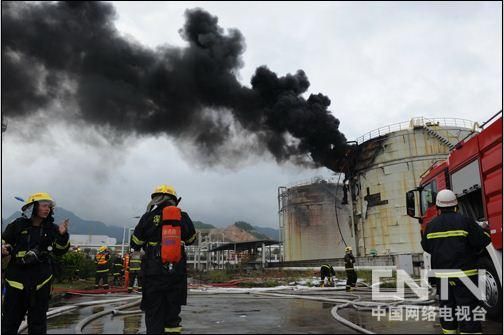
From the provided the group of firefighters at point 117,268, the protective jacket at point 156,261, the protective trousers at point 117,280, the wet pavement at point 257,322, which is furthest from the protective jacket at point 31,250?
the protective trousers at point 117,280

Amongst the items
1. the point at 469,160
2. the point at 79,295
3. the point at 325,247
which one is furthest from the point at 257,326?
the point at 325,247

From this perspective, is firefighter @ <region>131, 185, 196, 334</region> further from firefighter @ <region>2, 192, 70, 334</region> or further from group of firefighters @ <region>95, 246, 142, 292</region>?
group of firefighters @ <region>95, 246, 142, 292</region>

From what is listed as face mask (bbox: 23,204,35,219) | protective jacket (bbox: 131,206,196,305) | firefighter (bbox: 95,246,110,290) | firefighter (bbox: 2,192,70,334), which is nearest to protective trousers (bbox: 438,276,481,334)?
protective jacket (bbox: 131,206,196,305)

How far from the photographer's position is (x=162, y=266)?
4.25 metres

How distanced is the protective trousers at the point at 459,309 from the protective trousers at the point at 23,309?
401 cm

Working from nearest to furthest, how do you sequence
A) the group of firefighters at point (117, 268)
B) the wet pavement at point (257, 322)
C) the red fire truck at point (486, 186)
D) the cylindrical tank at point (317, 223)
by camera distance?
the wet pavement at point (257, 322) < the red fire truck at point (486, 186) < the group of firefighters at point (117, 268) < the cylindrical tank at point (317, 223)

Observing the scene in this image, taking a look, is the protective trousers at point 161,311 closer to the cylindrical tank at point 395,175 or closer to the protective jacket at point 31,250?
the protective jacket at point 31,250

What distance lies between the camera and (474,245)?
13.9ft

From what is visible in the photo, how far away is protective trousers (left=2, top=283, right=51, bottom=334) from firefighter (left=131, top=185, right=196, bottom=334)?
0.96 m

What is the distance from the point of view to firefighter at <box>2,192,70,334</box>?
3994 millimetres

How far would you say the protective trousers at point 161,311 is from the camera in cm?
419

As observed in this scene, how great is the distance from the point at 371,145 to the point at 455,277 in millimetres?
22943

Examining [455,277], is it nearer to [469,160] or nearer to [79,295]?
[469,160]

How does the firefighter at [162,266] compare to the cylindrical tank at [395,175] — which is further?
the cylindrical tank at [395,175]
